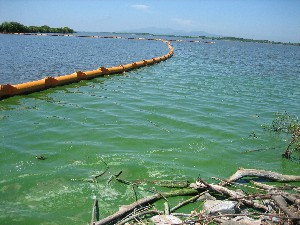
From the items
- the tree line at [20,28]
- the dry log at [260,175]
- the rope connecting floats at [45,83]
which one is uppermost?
the tree line at [20,28]

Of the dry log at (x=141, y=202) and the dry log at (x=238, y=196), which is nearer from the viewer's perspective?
the dry log at (x=141, y=202)

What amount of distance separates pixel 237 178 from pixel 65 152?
172 inches

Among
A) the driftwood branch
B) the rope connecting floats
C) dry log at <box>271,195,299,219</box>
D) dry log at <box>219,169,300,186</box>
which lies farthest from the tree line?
dry log at <box>271,195,299,219</box>

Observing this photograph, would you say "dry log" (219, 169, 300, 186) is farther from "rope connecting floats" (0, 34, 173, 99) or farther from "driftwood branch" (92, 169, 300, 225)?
"rope connecting floats" (0, 34, 173, 99)

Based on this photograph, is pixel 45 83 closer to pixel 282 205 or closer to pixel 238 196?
pixel 238 196

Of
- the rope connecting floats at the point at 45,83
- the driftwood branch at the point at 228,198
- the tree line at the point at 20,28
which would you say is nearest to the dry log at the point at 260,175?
the driftwood branch at the point at 228,198

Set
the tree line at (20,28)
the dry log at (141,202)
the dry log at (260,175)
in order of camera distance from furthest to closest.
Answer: the tree line at (20,28), the dry log at (260,175), the dry log at (141,202)

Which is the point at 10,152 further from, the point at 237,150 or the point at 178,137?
the point at 237,150

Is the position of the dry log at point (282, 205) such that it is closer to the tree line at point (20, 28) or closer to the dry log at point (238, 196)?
the dry log at point (238, 196)

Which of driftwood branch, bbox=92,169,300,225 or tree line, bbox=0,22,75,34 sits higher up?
tree line, bbox=0,22,75,34

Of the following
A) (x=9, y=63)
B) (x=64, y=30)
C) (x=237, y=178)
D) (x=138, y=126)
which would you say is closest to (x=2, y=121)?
(x=138, y=126)

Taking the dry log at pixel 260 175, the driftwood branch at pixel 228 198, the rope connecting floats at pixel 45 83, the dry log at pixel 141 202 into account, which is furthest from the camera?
the rope connecting floats at pixel 45 83

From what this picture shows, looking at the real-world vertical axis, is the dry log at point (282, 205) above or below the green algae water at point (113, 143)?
above

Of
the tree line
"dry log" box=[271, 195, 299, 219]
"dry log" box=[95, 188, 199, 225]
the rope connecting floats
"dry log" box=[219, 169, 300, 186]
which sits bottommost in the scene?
"dry log" box=[95, 188, 199, 225]
